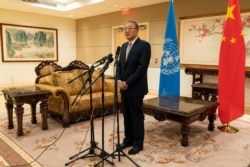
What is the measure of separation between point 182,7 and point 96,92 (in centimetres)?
309

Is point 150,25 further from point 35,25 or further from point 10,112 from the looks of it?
point 10,112

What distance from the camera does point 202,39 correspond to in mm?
5230

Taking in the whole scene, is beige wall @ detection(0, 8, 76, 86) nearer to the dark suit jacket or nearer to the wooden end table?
the wooden end table

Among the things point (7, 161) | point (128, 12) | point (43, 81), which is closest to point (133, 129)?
point (7, 161)

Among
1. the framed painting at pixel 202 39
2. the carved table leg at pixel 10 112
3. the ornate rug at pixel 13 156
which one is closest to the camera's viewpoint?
the ornate rug at pixel 13 156

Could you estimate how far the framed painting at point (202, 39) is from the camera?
4.98 meters

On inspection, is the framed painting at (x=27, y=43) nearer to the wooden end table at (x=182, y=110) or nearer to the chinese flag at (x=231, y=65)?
the wooden end table at (x=182, y=110)

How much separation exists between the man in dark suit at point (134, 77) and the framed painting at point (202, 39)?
A: 10.5 ft

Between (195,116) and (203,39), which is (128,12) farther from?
(195,116)

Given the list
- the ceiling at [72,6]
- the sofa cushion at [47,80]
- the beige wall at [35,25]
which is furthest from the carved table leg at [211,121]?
the beige wall at [35,25]

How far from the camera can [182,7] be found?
5.52 m

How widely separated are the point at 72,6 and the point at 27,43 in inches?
80.9

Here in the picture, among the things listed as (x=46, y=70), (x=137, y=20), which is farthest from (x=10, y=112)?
(x=137, y=20)

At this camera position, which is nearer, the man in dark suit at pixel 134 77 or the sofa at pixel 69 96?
the man in dark suit at pixel 134 77
